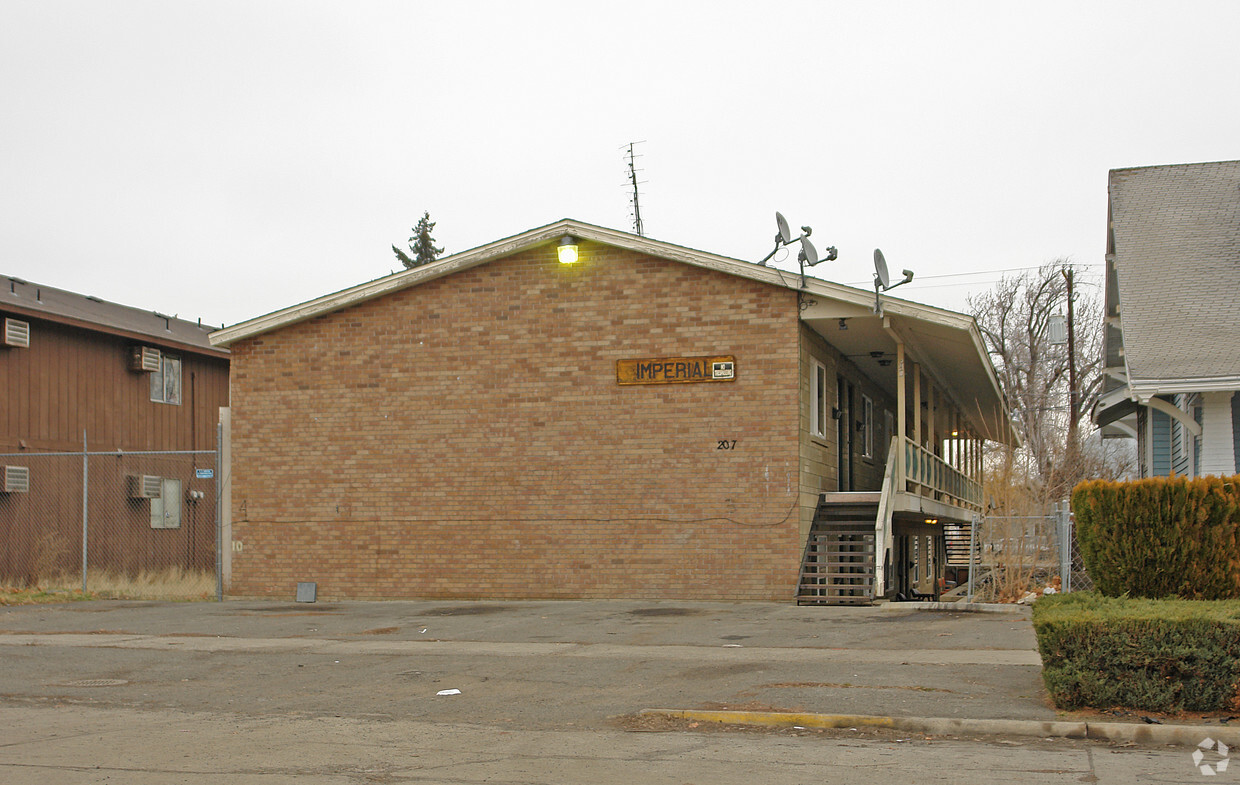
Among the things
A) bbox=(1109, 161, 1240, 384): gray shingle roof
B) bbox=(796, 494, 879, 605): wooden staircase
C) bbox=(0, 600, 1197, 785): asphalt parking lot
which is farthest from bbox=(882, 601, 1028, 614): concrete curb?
bbox=(1109, 161, 1240, 384): gray shingle roof

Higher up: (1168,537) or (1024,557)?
(1168,537)

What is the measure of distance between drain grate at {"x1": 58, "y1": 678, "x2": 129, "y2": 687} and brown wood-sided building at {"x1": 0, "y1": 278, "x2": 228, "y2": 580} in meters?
10.4

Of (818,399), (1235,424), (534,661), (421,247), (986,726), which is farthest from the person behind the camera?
(421,247)

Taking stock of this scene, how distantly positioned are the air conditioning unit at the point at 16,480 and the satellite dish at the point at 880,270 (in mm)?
15885

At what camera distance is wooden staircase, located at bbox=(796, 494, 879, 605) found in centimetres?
1673

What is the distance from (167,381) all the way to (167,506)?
2.86m

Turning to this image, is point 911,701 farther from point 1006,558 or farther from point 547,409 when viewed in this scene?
point 547,409

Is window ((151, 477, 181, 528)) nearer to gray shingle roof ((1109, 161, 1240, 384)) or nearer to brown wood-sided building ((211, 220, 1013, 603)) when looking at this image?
brown wood-sided building ((211, 220, 1013, 603))

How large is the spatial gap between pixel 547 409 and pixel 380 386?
277 centimetres

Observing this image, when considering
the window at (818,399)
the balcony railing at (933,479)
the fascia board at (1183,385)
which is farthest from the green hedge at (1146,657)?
the balcony railing at (933,479)

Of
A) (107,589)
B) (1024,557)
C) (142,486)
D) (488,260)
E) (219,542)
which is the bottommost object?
(107,589)

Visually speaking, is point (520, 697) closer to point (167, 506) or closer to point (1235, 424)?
point (1235, 424)

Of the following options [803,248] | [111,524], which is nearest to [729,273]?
[803,248]

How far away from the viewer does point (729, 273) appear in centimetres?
1722
